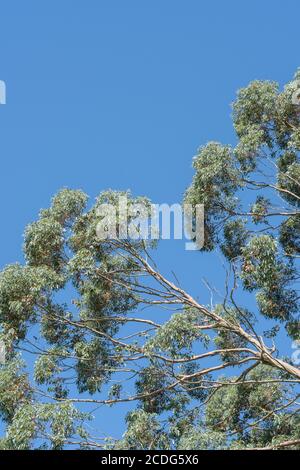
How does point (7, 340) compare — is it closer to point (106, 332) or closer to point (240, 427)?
point (106, 332)

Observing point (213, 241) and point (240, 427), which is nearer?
point (240, 427)

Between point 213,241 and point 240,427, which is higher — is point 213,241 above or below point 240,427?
above

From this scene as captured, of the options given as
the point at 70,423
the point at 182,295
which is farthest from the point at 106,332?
the point at 70,423

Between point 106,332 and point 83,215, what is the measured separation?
6.82ft

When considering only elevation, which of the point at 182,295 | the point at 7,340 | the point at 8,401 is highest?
the point at 182,295

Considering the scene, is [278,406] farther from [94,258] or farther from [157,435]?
[94,258]

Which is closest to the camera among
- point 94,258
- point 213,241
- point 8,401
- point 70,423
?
point 70,423

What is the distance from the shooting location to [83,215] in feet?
54.1

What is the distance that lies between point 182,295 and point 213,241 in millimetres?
1715
